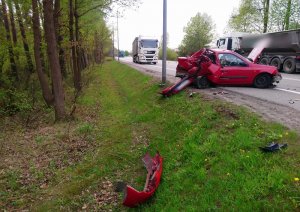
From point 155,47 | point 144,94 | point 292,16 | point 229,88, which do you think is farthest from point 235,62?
point 292,16

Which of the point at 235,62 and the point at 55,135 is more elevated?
the point at 235,62

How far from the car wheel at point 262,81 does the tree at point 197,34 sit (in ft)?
159

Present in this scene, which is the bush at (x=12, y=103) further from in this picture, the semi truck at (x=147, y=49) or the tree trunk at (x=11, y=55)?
the semi truck at (x=147, y=49)

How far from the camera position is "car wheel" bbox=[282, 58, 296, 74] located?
2130 centimetres

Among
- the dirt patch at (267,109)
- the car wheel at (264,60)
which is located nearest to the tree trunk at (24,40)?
the dirt patch at (267,109)

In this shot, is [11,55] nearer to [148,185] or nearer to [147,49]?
[148,185]

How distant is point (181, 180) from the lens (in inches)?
232

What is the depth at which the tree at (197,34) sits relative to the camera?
203 feet

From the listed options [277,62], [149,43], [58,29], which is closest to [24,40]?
[58,29]

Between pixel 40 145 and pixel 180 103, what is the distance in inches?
198

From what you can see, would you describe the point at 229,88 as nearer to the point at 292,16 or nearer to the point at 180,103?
the point at 180,103

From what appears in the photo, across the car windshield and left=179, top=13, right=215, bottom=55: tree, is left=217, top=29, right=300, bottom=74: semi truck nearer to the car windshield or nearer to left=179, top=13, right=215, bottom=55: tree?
the car windshield

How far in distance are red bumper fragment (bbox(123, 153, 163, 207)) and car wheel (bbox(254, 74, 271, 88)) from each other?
24.9ft

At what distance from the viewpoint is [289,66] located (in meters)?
21.7
